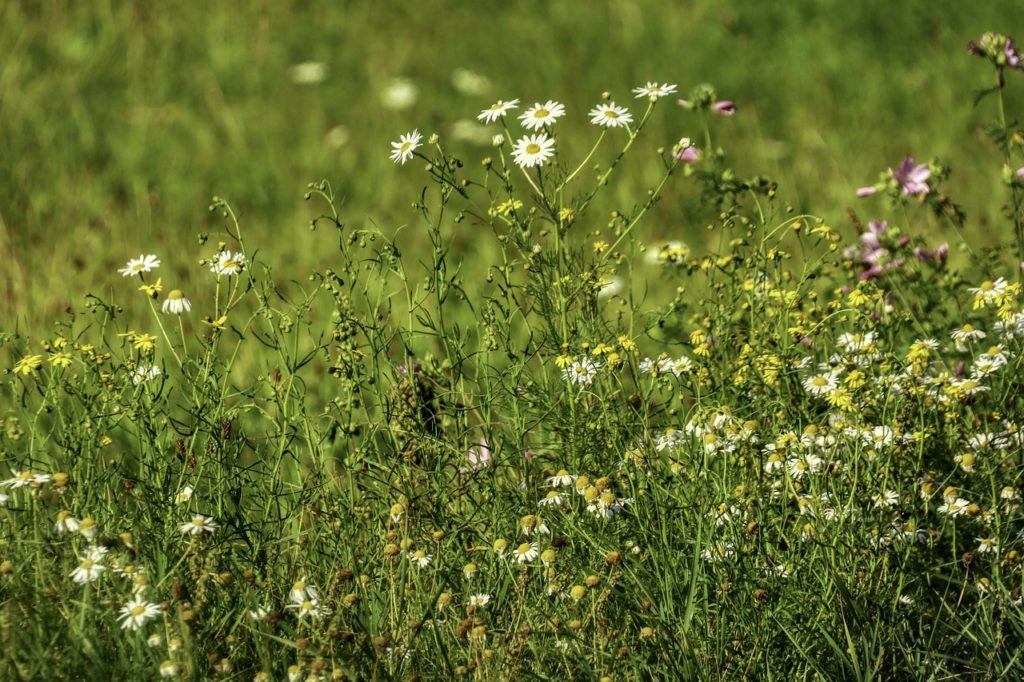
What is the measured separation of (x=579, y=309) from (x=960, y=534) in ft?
2.81

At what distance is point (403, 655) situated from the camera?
1917 millimetres

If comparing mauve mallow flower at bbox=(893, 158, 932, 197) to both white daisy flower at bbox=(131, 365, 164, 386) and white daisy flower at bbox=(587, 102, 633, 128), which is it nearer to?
white daisy flower at bbox=(587, 102, 633, 128)

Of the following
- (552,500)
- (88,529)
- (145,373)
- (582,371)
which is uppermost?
(145,373)

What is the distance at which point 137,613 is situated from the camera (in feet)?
5.90

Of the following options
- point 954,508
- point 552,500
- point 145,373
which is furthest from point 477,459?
point 954,508

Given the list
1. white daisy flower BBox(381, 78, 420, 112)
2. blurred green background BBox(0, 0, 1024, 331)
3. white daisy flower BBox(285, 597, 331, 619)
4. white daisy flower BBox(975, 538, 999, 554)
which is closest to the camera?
white daisy flower BBox(285, 597, 331, 619)

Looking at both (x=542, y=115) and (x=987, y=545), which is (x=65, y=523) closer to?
(x=542, y=115)

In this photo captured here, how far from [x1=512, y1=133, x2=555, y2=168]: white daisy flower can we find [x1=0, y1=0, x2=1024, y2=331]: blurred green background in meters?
2.20

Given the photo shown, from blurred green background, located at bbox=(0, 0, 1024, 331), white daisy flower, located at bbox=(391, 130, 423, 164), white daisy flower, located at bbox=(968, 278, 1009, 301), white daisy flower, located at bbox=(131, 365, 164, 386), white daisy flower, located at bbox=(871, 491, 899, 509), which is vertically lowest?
white daisy flower, located at bbox=(871, 491, 899, 509)

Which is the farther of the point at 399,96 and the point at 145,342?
the point at 399,96

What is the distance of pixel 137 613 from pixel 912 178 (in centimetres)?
215

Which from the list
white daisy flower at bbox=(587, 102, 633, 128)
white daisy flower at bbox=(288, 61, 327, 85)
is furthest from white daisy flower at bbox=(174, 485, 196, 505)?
white daisy flower at bbox=(288, 61, 327, 85)

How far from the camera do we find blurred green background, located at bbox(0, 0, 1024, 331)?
461cm

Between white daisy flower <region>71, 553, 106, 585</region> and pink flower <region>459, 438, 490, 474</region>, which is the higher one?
pink flower <region>459, 438, 490, 474</region>
